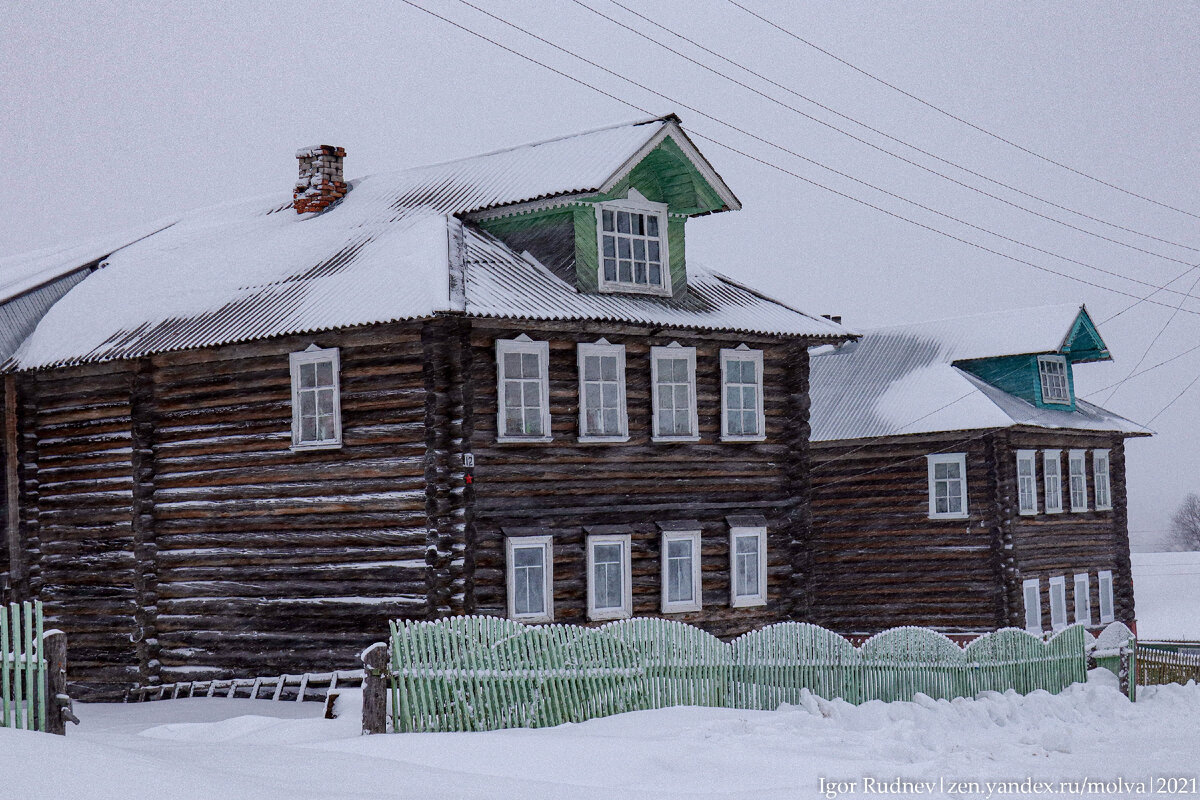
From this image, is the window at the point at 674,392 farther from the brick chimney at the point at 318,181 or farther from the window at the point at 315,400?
the brick chimney at the point at 318,181

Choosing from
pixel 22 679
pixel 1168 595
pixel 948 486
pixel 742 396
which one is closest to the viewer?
pixel 22 679

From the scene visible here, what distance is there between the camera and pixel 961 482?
108 ft

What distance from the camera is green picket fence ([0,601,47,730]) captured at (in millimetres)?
13109

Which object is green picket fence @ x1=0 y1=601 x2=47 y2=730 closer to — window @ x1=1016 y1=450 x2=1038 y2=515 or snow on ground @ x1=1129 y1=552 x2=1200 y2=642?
window @ x1=1016 y1=450 x2=1038 y2=515

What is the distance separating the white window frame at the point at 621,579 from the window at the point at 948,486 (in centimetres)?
1243

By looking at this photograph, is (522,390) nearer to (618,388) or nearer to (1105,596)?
(618,388)

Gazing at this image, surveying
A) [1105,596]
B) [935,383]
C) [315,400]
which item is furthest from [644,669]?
[1105,596]

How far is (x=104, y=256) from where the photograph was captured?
2969cm

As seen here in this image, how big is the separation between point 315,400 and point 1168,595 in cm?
4457

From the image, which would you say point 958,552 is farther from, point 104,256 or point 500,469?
point 104,256

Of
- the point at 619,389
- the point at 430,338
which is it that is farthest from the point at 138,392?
the point at 619,389

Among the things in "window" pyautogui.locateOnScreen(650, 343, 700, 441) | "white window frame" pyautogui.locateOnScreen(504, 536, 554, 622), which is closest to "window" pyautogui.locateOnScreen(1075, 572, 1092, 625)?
"window" pyautogui.locateOnScreen(650, 343, 700, 441)

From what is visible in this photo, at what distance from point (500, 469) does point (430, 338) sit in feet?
8.01

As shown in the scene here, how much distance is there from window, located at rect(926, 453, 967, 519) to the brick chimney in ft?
52.1
